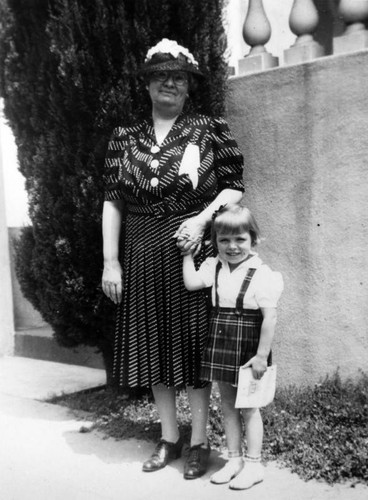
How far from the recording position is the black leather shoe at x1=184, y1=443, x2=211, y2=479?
325cm

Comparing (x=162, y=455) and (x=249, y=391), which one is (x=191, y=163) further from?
(x=162, y=455)

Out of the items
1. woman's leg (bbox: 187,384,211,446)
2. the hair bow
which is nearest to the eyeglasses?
the hair bow

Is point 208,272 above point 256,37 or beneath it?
beneath

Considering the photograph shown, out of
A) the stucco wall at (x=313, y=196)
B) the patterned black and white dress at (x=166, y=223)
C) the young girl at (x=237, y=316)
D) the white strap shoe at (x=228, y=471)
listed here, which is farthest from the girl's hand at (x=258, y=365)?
the stucco wall at (x=313, y=196)

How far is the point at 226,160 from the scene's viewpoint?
131 inches

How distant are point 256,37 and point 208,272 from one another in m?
2.01

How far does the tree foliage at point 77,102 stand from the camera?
397cm

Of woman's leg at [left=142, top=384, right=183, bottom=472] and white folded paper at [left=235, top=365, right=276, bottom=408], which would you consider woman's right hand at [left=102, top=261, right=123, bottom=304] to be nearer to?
woman's leg at [left=142, top=384, right=183, bottom=472]

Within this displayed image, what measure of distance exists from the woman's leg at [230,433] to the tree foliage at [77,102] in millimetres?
1380

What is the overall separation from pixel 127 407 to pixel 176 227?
65.1 inches

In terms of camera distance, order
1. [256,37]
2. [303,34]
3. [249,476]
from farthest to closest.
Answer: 1. [256,37]
2. [303,34]
3. [249,476]

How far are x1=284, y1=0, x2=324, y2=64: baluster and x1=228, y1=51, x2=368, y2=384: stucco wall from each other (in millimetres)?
129

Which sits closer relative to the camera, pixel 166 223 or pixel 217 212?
pixel 217 212

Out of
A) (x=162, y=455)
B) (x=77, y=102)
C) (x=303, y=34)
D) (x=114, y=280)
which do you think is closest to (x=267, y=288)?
(x=114, y=280)
